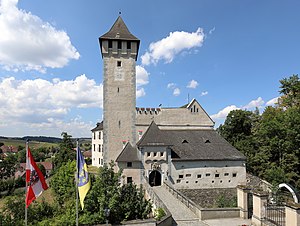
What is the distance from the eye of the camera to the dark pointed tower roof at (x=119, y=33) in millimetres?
27792

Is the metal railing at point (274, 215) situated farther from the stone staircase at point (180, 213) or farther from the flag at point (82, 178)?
the flag at point (82, 178)

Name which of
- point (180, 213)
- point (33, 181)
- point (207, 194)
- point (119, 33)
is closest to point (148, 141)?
point (207, 194)

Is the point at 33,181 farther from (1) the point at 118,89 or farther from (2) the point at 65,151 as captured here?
(2) the point at 65,151

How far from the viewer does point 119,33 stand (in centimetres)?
2839

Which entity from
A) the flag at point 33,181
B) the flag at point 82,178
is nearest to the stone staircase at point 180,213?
the flag at point 82,178

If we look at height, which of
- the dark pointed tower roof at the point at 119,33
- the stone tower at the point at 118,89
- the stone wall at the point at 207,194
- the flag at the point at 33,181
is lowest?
the stone wall at the point at 207,194

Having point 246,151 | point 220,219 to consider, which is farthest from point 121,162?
point 246,151

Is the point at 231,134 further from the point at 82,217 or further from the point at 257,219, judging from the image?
the point at 82,217

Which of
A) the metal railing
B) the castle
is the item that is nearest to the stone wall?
the castle

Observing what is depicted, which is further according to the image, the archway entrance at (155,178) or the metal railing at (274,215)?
the archway entrance at (155,178)

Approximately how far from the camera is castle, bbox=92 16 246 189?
24609 millimetres

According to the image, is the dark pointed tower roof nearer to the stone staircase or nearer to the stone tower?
the stone tower

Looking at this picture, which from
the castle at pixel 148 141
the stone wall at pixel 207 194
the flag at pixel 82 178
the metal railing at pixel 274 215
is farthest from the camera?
the castle at pixel 148 141

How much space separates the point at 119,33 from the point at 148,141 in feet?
47.5
